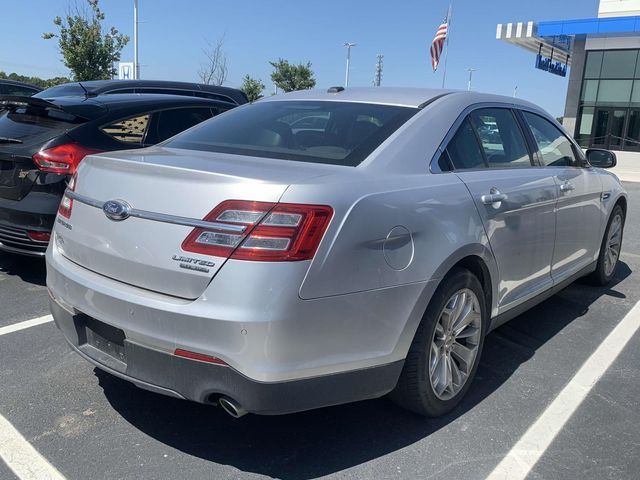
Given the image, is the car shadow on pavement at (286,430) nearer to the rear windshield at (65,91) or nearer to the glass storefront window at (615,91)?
the rear windshield at (65,91)

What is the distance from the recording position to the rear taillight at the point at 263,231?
86.8 inches

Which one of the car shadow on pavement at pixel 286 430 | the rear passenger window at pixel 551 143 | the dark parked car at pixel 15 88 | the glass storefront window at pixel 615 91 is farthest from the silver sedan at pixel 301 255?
the glass storefront window at pixel 615 91

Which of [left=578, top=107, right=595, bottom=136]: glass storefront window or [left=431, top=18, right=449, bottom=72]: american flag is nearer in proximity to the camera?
[left=431, top=18, right=449, bottom=72]: american flag

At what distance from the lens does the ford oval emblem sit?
2.48 metres

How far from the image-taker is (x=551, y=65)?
31.7 meters

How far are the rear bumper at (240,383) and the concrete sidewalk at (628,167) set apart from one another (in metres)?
19.6

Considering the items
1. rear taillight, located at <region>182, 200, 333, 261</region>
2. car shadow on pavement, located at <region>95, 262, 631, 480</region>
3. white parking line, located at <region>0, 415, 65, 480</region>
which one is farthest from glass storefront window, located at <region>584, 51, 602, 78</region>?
white parking line, located at <region>0, 415, 65, 480</region>

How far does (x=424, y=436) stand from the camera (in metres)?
2.85

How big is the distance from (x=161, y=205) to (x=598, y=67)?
3132 centimetres

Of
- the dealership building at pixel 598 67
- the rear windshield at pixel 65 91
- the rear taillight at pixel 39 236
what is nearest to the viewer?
the rear taillight at pixel 39 236

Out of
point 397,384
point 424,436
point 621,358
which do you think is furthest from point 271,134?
point 621,358

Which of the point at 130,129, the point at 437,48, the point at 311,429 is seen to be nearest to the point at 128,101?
the point at 130,129

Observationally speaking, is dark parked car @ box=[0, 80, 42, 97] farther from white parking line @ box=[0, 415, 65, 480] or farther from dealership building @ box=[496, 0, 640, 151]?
dealership building @ box=[496, 0, 640, 151]

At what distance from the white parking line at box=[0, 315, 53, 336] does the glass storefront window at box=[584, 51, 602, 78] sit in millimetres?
30619
